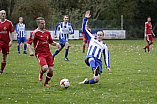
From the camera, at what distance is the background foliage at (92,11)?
1559 inches

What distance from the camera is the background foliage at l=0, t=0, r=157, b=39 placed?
3960 centimetres

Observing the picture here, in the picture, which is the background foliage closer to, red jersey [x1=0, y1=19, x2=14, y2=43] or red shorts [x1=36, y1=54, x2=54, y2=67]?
red jersey [x1=0, y1=19, x2=14, y2=43]

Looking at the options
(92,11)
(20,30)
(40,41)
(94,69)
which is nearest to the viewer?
(94,69)

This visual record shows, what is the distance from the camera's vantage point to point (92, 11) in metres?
49.5

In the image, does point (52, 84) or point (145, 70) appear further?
point (145, 70)

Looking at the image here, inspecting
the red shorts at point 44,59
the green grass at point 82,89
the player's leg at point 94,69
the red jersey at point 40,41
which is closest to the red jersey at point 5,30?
the green grass at point 82,89

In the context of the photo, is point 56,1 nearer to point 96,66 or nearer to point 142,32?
point 142,32

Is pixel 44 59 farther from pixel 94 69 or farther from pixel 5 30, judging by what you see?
pixel 5 30

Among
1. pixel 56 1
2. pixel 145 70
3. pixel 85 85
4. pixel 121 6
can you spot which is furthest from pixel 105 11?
pixel 85 85

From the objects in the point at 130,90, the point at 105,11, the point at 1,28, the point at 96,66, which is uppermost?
the point at 105,11

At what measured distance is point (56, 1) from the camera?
4828cm

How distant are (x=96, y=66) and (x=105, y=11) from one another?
4173 centimetres

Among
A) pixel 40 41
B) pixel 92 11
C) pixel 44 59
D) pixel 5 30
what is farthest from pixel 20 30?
pixel 92 11

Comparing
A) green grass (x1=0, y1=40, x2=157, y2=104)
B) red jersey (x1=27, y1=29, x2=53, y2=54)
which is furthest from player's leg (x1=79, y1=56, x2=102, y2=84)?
red jersey (x1=27, y1=29, x2=53, y2=54)
